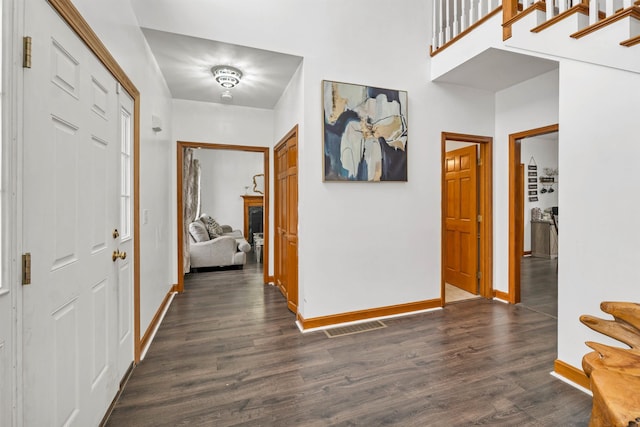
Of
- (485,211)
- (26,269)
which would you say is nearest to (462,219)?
(485,211)

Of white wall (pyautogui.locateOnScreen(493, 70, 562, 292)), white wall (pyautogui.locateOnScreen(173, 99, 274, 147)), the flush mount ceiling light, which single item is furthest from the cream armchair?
white wall (pyautogui.locateOnScreen(493, 70, 562, 292))

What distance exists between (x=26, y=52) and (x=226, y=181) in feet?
23.9

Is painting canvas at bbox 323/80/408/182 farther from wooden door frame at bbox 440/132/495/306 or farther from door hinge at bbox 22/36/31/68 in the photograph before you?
door hinge at bbox 22/36/31/68

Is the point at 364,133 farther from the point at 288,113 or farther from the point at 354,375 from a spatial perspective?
the point at 354,375

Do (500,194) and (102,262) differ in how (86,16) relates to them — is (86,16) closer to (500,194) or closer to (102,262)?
(102,262)

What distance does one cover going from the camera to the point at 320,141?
2.94 m

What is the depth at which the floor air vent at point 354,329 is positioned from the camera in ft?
9.26

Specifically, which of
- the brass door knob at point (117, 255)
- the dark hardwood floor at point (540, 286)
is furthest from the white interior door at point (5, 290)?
the dark hardwood floor at point (540, 286)

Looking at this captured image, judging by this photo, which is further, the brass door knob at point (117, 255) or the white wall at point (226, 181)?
the white wall at point (226, 181)

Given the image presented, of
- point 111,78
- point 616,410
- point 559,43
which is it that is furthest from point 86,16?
point 559,43

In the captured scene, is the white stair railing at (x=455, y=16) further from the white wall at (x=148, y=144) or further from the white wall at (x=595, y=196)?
the white wall at (x=148, y=144)

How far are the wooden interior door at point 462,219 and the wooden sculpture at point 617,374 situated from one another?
2.36 meters

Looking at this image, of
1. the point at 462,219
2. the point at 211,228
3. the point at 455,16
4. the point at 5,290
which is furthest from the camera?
the point at 211,228

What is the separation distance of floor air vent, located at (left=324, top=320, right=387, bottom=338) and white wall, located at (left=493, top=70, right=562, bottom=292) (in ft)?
6.15
